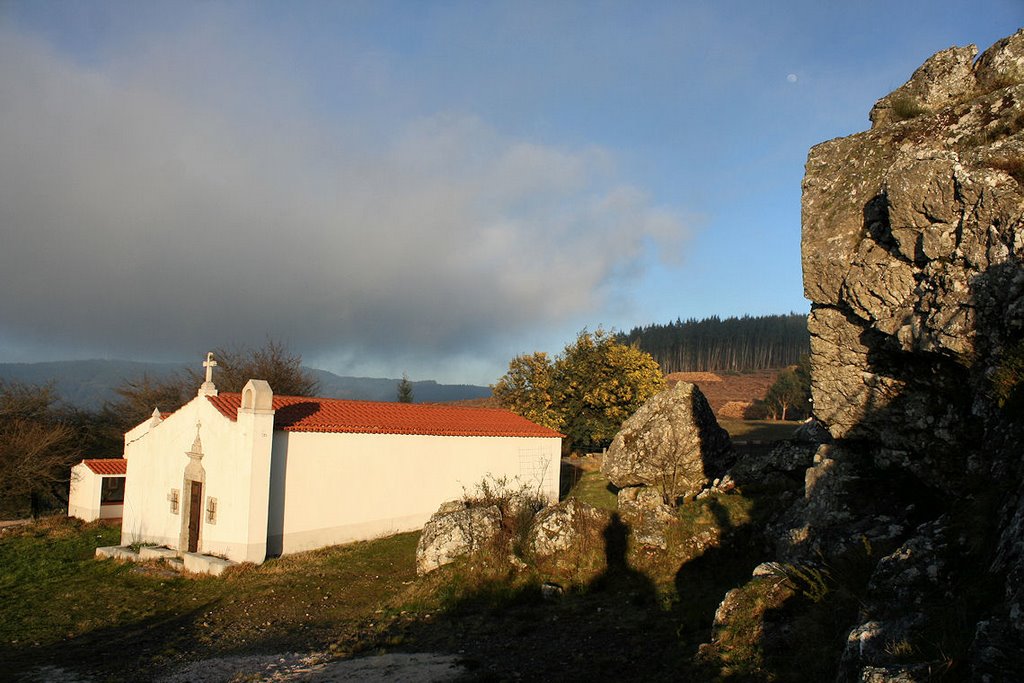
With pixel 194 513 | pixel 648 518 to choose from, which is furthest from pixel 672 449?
pixel 194 513

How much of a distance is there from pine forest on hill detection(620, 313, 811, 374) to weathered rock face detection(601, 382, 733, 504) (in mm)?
100028

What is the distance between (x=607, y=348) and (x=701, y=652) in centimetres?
3042

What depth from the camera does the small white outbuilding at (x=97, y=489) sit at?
27312mm

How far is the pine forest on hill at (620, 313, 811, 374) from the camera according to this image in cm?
12181

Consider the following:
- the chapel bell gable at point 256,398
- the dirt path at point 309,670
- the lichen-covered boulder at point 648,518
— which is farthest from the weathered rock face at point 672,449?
the dirt path at point 309,670

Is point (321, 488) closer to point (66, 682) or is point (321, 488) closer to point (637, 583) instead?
point (66, 682)

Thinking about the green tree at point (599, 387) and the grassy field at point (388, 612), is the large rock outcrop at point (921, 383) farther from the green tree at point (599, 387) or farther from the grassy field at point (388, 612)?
the green tree at point (599, 387)

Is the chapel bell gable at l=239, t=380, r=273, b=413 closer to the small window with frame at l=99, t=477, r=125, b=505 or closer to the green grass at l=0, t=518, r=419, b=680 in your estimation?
the green grass at l=0, t=518, r=419, b=680

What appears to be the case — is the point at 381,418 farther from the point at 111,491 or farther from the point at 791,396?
the point at 791,396

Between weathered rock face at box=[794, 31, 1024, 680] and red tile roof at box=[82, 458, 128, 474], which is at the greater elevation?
weathered rock face at box=[794, 31, 1024, 680]

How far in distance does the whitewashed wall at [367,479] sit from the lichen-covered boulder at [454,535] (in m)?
4.75

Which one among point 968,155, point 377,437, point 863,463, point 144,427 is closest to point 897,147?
point 968,155

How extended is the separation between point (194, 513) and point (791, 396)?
196 feet

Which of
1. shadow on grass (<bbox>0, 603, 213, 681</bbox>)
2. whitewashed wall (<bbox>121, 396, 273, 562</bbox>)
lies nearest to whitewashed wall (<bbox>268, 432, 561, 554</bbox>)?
whitewashed wall (<bbox>121, 396, 273, 562</bbox>)
